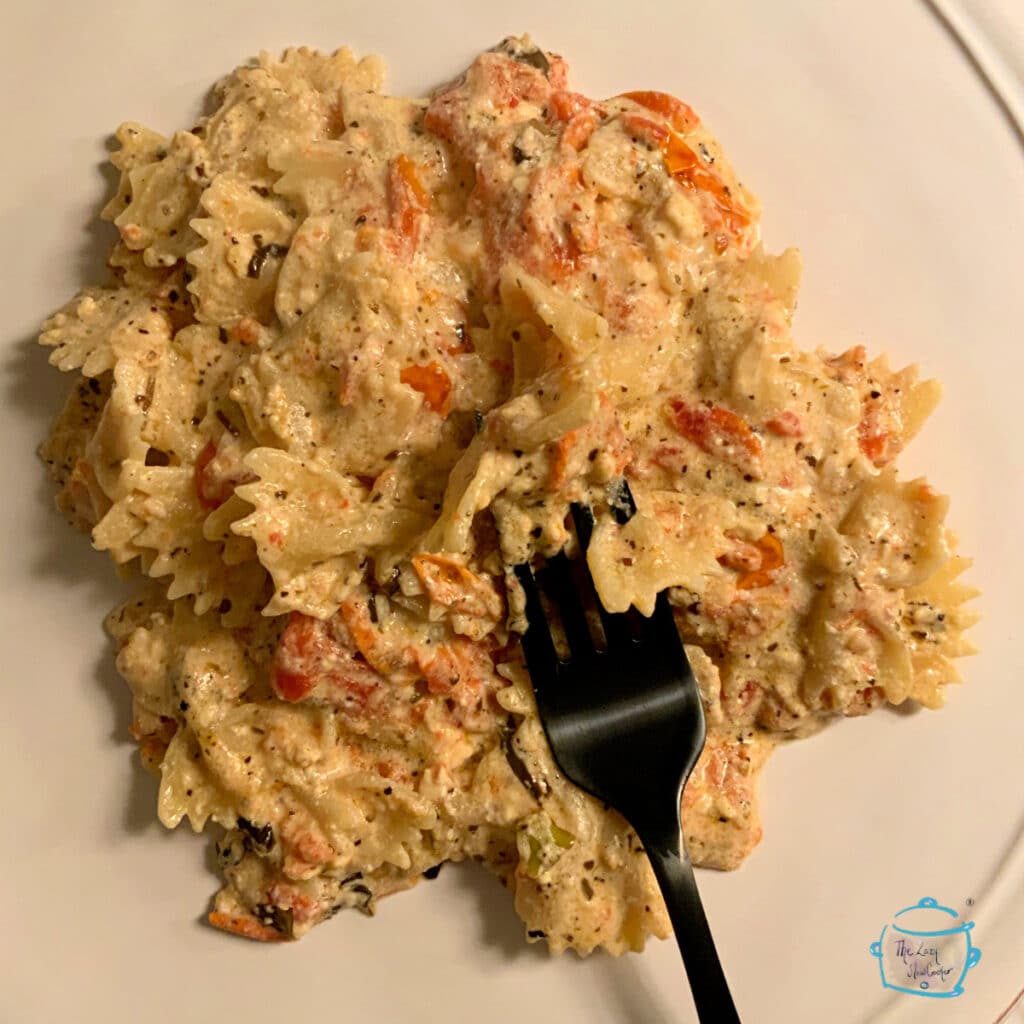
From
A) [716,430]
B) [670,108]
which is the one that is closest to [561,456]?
[716,430]

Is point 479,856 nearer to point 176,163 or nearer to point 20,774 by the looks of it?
point 20,774

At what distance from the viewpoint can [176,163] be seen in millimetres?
1875

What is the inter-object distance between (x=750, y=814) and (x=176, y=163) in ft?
6.00

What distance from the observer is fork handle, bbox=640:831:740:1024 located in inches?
68.6

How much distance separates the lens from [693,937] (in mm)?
1748

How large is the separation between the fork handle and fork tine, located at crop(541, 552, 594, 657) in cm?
43

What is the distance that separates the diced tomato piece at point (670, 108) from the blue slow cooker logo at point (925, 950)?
1771mm

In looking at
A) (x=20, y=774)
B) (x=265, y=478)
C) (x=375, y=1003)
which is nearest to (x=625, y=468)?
(x=265, y=478)

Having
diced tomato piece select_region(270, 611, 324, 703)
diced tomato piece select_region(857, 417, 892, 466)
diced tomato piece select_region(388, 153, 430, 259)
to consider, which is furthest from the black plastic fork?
diced tomato piece select_region(388, 153, 430, 259)

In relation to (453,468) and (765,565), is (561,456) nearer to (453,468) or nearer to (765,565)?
(453,468)

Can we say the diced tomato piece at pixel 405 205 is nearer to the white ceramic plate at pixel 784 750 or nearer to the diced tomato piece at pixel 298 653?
the white ceramic plate at pixel 784 750

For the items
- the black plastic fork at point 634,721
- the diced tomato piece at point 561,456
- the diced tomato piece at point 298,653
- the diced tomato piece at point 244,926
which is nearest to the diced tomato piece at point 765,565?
the black plastic fork at point 634,721

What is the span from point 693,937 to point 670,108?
66.4 inches

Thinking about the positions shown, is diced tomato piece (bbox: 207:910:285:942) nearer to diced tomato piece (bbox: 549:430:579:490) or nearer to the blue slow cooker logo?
diced tomato piece (bbox: 549:430:579:490)
